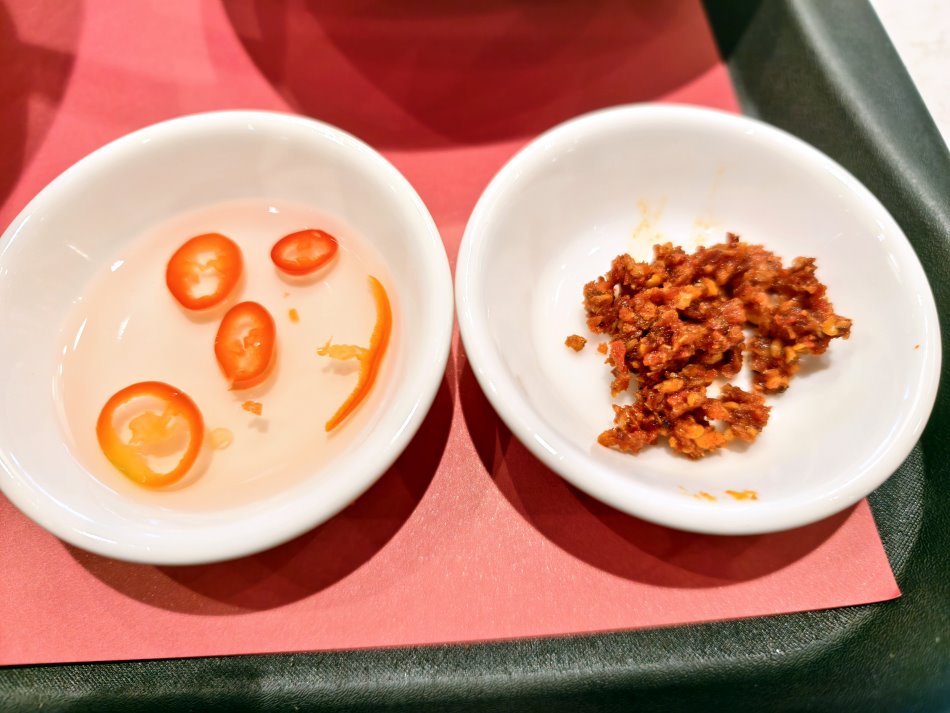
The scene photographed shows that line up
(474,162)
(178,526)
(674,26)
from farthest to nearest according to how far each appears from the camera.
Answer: (674,26) < (474,162) < (178,526)

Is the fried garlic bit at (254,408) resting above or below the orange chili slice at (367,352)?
below

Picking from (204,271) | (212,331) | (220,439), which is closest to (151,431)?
(220,439)

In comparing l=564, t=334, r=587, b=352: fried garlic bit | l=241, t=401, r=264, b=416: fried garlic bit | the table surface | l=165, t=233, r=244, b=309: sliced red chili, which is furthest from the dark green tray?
the table surface

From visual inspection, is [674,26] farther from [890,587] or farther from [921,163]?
[890,587]

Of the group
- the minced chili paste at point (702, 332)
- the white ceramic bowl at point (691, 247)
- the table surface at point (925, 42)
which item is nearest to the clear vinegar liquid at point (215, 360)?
the white ceramic bowl at point (691, 247)

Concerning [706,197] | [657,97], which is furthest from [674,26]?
[706,197]

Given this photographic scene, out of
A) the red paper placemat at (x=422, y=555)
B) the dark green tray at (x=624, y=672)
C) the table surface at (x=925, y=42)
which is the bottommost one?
the dark green tray at (x=624, y=672)

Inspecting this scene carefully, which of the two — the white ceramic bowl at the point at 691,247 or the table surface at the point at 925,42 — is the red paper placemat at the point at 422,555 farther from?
the table surface at the point at 925,42
